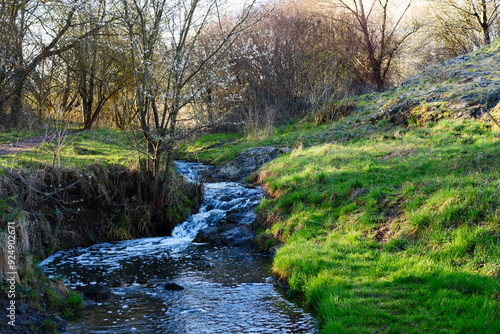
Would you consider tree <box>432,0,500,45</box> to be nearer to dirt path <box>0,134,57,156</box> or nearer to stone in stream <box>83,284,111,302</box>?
dirt path <box>0,134,57,156</box>

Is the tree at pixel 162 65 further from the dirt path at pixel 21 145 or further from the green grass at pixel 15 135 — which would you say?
the green grass at pixel 15 135

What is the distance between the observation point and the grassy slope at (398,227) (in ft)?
Answer: 15.2

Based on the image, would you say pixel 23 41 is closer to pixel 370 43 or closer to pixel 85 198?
pixel 85 198

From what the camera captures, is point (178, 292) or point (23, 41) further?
point (23, 41)

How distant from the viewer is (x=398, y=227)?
6.89 m

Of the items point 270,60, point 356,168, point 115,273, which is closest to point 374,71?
point 270,60

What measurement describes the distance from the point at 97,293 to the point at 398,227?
5191mm

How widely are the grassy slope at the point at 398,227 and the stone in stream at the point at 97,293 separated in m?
2.89

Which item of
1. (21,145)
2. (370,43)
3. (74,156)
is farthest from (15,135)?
(370,43)

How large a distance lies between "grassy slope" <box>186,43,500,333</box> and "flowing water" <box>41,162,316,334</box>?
564 millimetres

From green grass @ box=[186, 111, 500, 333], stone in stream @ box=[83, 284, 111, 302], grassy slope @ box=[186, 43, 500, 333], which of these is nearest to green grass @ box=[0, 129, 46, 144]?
stone in stream @ box=[83, 284, 111, 302]

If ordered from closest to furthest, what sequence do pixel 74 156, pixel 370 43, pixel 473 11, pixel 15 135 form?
1. pixel 74 156
2. pixel 15 135
3. pixel 370 43
4. pixel 473 11

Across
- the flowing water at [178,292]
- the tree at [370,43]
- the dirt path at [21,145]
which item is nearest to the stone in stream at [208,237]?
the flowing water at [178,292]

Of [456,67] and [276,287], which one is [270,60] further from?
[276,287]
